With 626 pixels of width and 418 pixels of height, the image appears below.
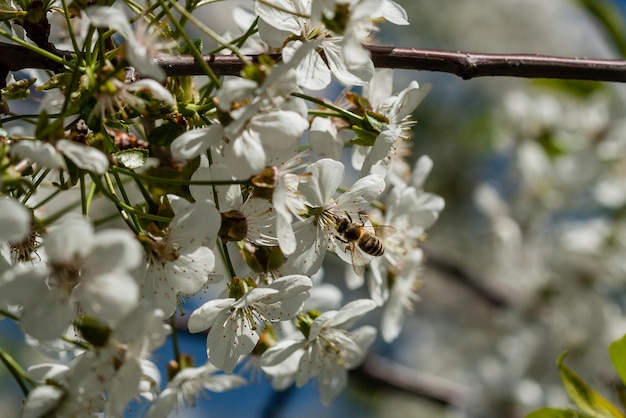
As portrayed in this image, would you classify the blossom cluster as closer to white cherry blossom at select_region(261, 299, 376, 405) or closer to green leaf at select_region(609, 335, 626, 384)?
white cherry blossom at select_region(261, 299, 376, 405)

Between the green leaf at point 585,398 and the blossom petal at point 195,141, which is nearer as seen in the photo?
the blossom petal at point 195,141

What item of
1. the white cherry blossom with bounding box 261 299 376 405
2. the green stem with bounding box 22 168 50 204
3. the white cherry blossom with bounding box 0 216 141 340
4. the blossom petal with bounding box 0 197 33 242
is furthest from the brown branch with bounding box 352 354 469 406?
the blossom petal with bounding box 0 197 33 242

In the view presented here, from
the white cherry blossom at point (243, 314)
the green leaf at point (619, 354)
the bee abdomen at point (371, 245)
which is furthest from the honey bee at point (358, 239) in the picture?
the green leaf at point (619, 354)

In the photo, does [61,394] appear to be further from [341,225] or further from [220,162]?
[341,225]

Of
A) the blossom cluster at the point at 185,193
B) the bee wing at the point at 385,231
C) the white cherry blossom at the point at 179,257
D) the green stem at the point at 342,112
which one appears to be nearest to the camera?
the blossom cluster at the point at 185,193

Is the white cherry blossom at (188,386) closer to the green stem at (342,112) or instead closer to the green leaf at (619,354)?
the green stem at (342,112)

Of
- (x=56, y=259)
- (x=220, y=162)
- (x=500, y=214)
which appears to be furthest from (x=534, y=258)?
(x=56, y=259)

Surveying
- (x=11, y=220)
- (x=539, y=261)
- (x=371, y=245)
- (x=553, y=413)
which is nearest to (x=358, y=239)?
(x=371, y=245)
